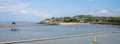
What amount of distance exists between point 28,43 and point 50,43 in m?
2.08

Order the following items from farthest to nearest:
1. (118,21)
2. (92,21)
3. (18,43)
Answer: (92,21) → (118,21) → (18,43)

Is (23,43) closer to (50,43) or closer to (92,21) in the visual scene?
(50,43)

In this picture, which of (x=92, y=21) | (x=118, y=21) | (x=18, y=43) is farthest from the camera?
(x=92, y=21)

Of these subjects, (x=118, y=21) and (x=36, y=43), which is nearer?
(x=36, y=43)

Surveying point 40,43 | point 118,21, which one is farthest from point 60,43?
point 118,21

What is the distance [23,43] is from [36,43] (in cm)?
123

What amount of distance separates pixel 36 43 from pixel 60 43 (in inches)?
90.0

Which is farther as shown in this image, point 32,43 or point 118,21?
point 118,21

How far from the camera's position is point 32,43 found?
65.7ft

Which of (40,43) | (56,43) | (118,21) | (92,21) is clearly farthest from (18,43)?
(92,21)

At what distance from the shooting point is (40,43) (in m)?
20.0

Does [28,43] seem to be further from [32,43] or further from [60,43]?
[60,43]

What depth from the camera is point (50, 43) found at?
20.2 m

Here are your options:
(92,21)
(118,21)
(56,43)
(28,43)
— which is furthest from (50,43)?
(92,21)
